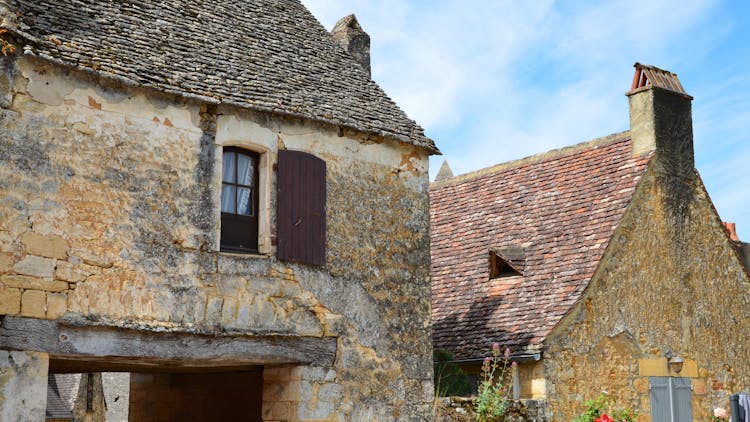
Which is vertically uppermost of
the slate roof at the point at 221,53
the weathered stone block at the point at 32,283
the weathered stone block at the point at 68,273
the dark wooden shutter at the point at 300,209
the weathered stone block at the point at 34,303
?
the slate roof at the point at 221,53

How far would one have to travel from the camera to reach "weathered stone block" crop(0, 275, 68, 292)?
888 cm

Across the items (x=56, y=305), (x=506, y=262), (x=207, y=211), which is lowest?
(x=56, y=305)

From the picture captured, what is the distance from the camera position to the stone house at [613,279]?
538 inches

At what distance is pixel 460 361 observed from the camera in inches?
547

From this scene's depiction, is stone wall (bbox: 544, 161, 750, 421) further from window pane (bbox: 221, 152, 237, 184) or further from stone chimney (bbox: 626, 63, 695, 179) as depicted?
window pane (bbox: 221, 152, 237, 184)

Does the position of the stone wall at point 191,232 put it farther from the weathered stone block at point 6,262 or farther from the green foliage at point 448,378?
the green foliage at point 448,378

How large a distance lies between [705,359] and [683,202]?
8.62ft

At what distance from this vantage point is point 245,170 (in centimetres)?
1088

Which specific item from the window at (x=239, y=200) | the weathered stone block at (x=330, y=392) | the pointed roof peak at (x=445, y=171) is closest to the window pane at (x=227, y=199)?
the window at (x=239, y=200)

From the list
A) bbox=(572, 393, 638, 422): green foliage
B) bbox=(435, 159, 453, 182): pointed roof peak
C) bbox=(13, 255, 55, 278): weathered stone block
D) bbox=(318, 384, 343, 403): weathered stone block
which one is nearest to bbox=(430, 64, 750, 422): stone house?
bbox=(572, 393, 638, 422): green foliage

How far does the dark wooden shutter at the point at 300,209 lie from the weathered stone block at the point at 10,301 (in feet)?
9.56

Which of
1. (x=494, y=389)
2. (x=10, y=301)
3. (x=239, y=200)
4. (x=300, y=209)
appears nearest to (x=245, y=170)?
(x=239, y=200)

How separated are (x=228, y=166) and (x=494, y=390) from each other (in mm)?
5073

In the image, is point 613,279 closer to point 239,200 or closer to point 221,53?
point 239,200
